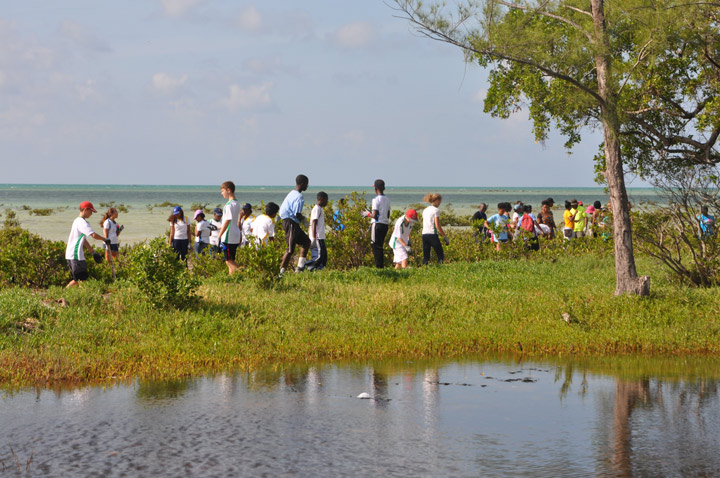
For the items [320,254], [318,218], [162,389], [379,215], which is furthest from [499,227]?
[162,389]

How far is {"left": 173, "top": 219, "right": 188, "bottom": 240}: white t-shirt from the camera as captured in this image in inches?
761

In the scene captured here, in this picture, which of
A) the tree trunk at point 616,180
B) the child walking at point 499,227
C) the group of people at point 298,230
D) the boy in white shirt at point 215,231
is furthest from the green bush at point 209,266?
the tree trunk at point 616,180

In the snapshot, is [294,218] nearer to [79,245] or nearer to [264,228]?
[264,228]

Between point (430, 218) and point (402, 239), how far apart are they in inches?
31.2

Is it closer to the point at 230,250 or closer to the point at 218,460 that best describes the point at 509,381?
the point at 218,460

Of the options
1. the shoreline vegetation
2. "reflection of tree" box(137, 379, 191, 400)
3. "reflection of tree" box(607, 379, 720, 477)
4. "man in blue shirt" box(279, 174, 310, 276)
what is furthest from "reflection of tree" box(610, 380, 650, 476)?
"man in blue shirt" box(279, 174, 310, 276)

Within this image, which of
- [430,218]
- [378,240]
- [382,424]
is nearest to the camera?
[382,424]

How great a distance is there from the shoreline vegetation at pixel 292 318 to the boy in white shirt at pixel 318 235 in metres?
1.09

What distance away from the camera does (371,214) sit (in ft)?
59.0

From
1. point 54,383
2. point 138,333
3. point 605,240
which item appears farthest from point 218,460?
point 605,240

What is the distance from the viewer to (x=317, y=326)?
1208cm

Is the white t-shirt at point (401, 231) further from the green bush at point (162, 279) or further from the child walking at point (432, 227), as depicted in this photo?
the green bush at point (162, 279)

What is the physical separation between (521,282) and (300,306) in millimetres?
5096

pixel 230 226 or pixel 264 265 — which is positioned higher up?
pixel 230 226
